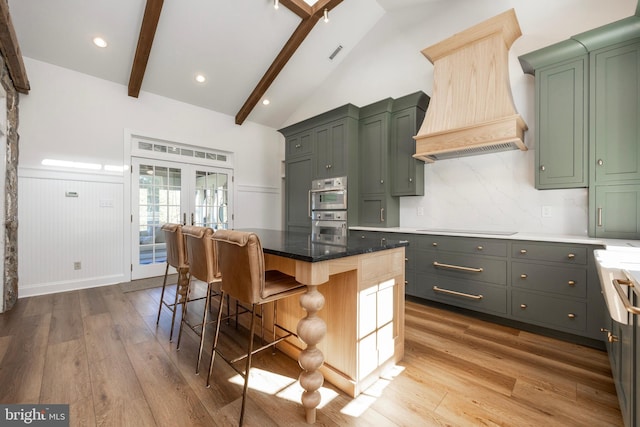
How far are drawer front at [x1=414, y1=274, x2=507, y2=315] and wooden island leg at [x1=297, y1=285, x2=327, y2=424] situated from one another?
202 cm

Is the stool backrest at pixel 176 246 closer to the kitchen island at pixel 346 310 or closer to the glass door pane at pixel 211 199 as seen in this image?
the kitchen island at pixel 346 310

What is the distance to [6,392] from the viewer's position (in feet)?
5.16

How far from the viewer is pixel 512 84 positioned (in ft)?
9.91

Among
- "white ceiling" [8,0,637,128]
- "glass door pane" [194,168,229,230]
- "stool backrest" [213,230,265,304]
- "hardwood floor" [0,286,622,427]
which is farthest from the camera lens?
"glass door pane" [194,168,229,230]

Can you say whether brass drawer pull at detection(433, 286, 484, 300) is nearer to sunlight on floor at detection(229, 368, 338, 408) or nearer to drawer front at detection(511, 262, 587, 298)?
drawer front at detection(511, 262, 587, 298)

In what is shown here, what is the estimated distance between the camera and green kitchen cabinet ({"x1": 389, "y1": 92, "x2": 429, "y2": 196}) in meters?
3.54

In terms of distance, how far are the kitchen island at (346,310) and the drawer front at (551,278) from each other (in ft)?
4.38

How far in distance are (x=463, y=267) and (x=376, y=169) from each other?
5.78ft

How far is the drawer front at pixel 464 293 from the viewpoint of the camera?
260 centimetres

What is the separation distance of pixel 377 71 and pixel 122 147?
4102 mm

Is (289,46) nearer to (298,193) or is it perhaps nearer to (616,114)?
(298,193)

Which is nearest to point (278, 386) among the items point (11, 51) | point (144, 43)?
point (11, 51)

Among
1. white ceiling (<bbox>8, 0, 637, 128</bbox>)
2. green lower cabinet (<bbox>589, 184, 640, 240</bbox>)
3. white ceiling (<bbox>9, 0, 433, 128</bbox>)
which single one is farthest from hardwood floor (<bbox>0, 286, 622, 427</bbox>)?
white ceiling (<bbox>9, 0, 433, 128</bbox>)

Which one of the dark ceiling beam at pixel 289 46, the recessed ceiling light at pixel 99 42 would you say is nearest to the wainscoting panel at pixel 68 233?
the recessed ceiling light at pixel 99 42
